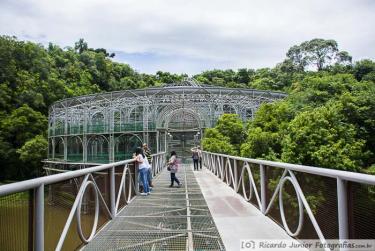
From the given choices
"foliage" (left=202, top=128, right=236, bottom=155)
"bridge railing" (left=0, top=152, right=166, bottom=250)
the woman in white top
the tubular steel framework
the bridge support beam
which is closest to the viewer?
"bridge railing" (left=0, top=152, right=166, bottom=250)

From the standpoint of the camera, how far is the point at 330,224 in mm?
3875

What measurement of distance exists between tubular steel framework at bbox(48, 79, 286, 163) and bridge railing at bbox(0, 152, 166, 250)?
24.8 m

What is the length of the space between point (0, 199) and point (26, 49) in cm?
7016

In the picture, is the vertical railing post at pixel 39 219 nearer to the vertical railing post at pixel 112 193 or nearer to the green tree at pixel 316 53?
the vertical railing post at pixel 112 193

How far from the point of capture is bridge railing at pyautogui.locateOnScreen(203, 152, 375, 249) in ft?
10.7

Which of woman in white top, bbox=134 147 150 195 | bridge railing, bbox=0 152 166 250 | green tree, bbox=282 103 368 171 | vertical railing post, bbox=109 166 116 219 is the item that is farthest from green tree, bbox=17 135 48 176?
vertical railing post, bbox=109 166 116 219

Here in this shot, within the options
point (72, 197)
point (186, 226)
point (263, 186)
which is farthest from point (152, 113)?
point (72, 197)

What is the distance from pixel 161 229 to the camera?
244 inches

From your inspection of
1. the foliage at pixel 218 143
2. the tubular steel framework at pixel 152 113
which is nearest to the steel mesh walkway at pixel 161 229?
the foliage at pixel 218 143

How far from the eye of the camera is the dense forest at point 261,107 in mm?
15656

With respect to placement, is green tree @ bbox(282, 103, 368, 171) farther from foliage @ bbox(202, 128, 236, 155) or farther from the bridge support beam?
the bridge support beam

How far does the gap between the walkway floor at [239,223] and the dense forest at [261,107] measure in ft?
23.4

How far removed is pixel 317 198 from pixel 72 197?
116 inches

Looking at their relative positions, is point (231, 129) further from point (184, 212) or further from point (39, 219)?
point (39, 219)
